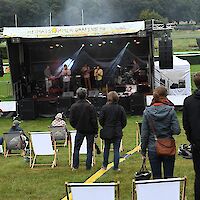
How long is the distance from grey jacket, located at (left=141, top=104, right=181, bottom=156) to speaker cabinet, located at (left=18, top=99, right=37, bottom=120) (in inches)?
448

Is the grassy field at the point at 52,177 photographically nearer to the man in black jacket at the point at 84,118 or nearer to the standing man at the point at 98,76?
the man in black jacket at the point at 84,118

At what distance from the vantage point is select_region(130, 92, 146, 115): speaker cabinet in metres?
17.2

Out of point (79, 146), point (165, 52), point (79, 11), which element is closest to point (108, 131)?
point (79, 146)

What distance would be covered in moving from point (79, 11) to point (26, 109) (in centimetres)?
5401

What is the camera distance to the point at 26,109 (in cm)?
1767

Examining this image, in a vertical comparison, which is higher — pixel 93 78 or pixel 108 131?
pixel 93 78

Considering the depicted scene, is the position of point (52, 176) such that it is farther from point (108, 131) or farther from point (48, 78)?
point (48, 78)

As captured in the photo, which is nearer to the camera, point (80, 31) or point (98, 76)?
point (80, 31)

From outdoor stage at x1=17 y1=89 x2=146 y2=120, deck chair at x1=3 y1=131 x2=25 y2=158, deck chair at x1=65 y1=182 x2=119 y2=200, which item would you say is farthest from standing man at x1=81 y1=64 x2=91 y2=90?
deck chair at x1=65 y1=182 x2=119 y2=200

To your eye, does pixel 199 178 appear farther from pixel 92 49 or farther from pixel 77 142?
pixel 92 49

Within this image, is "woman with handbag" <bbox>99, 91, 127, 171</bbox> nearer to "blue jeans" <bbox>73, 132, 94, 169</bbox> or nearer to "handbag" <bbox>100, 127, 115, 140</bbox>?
"handbag" <bbox>100, 127, 115, 140</bbox>

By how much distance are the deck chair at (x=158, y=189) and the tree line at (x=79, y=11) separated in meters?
54.2

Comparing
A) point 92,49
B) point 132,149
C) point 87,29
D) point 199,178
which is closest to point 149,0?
point 92,49

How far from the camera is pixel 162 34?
738 inches
